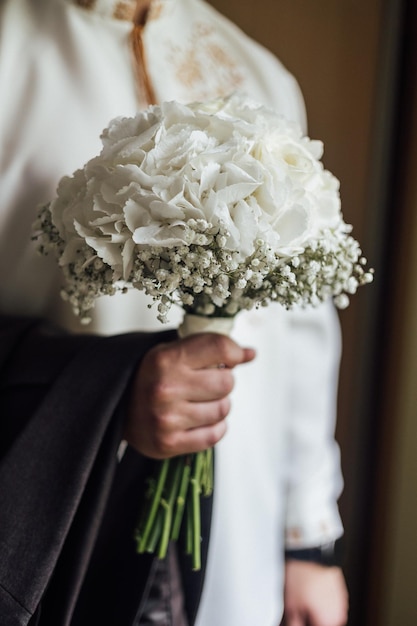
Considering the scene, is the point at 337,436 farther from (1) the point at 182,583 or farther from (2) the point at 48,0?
(2) the point at 48,0

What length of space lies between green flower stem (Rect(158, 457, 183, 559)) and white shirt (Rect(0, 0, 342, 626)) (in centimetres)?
16

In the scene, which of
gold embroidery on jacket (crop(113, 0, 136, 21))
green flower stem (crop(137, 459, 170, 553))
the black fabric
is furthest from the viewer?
gold embroidery on jacket (crop(113, 0, 136, 21))

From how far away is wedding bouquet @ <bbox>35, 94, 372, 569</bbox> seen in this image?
53 centimetres

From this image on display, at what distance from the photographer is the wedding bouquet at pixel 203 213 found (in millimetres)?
531

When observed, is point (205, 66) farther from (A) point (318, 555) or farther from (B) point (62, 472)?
(A) point (318, 555)

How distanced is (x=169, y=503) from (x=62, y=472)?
0.46 feet

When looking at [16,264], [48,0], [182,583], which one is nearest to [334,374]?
[182,583]

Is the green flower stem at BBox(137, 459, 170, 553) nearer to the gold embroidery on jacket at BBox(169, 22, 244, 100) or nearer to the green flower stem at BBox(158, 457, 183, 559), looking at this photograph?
the green flower stem at BBox(158, 457, 183, 559)

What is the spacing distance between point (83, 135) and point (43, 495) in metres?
0.46

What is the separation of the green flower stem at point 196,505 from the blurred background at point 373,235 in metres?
0.39

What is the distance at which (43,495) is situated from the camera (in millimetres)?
674

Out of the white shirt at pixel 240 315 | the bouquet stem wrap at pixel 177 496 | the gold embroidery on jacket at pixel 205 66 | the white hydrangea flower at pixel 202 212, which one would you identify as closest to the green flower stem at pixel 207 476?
the bouquet stem wrap at pixel 177 496

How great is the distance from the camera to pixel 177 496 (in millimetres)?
763

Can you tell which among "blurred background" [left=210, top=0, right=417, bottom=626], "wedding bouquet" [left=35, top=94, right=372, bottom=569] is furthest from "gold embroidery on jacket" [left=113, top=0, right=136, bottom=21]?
"blurred background" [left=210, top=0, right=417, bottom=626]
